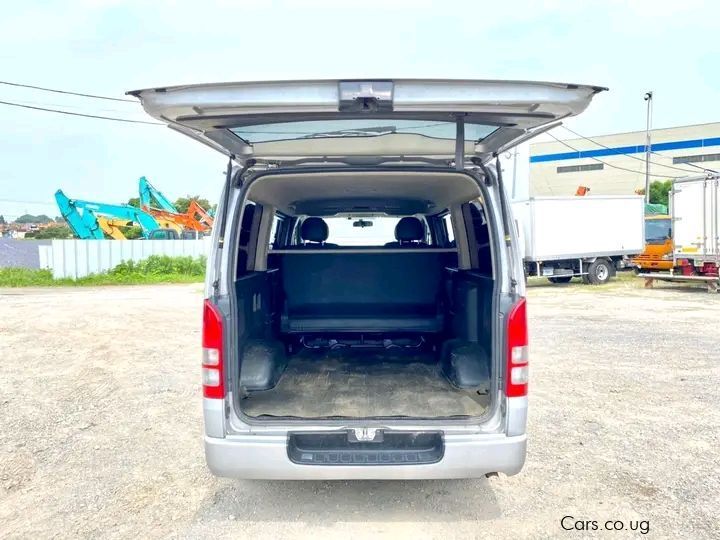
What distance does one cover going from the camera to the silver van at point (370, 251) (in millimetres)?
2451

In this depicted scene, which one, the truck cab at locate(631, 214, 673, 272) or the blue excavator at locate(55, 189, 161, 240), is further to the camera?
the blue excavator at locate(55, 189, 161, 240)

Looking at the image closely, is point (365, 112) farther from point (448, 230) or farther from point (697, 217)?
point (697, 217)

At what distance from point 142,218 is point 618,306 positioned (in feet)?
63.0

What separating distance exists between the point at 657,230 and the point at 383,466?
18472mm

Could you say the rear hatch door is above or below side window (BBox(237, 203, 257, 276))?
above

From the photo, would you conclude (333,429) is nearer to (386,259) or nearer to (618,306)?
(386,259)

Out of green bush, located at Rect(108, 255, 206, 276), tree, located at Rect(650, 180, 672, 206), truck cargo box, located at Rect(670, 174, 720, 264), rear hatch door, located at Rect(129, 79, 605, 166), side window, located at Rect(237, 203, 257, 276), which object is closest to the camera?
rear hatch door, located at Rect(129, 79, 605, 166)

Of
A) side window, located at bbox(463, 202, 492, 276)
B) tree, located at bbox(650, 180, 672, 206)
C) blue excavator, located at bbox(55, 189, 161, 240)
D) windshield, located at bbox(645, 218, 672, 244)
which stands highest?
tree, located at bbox(650, 180, 672, 206)

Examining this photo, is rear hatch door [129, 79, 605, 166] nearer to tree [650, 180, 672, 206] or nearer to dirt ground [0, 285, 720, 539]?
dirt ground [0, 285, 720, 539]

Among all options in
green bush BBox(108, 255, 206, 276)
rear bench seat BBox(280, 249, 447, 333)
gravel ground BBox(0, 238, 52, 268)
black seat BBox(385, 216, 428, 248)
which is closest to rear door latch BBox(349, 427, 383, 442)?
rear bench seat BBox(280, 249, 447, 333)

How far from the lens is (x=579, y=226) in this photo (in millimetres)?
17031

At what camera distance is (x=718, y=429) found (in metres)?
4.59

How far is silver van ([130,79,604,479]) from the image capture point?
245 centimetres

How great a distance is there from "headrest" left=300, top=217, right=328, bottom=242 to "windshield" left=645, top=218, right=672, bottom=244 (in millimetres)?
15696
